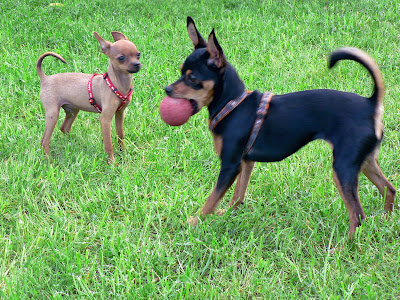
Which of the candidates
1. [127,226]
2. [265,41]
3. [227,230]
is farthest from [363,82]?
[127,226]

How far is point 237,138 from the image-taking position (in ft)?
11.7

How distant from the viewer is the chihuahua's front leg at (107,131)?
15.2 feet

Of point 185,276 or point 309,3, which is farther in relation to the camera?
point 309,3

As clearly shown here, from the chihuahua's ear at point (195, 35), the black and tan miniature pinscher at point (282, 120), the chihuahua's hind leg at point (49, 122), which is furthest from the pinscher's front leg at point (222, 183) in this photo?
the chihuahua's hind leg at point (49, 122)

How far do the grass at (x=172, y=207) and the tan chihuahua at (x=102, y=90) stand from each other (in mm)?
355

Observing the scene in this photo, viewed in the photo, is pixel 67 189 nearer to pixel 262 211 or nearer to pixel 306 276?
pixel 262 211

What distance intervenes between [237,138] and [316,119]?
0.60m

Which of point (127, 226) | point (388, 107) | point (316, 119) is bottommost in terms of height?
point (127, 226)

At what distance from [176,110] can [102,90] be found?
51.6 inches

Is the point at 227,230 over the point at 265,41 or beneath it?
beneath

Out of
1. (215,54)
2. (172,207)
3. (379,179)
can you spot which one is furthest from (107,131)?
(379,179)

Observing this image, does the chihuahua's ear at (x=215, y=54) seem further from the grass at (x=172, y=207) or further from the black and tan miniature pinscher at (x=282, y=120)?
the grass at (x=172, y=207)

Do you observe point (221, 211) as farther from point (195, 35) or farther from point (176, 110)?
point (195, 35)

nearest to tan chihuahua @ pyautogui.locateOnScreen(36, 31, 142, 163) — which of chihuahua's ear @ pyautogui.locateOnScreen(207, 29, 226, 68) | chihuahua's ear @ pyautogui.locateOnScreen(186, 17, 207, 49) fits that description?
chihuahua's ear @ pyautogui.locateOnScreen(186, 17, 207, 49)
